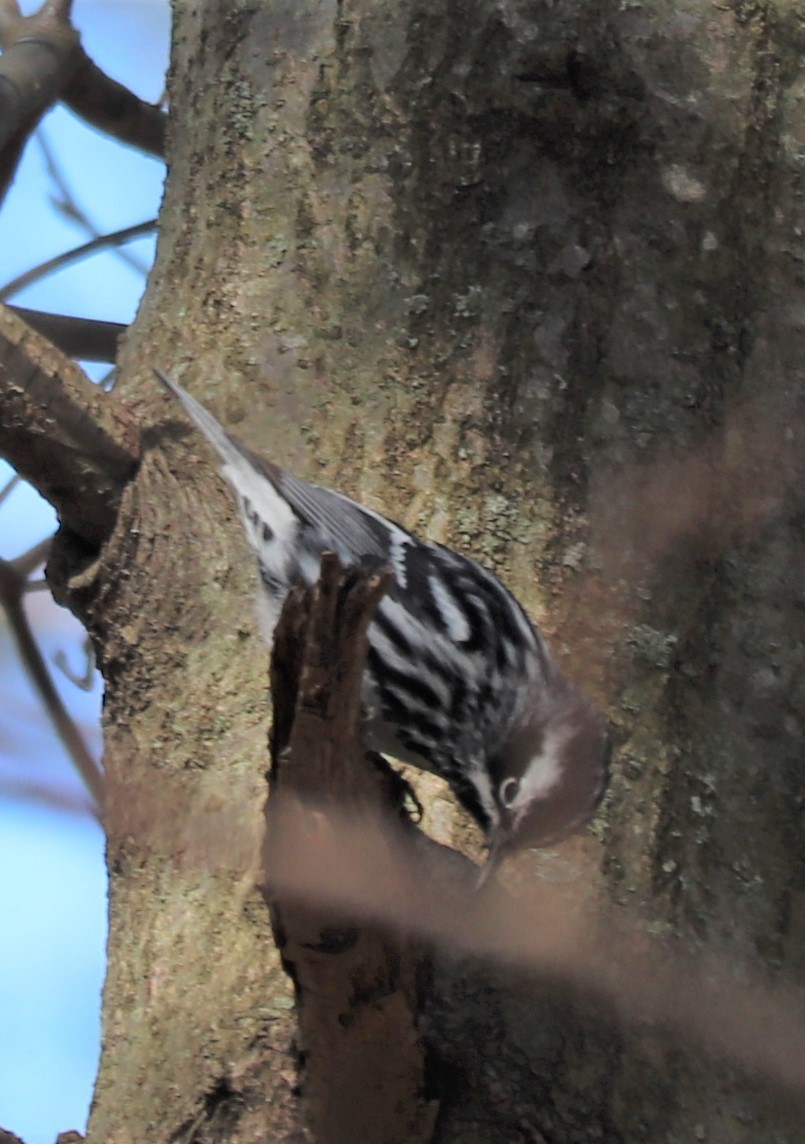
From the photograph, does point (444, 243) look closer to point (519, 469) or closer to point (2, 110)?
point (519, 469)

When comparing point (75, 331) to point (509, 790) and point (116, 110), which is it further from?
point (509, 790)

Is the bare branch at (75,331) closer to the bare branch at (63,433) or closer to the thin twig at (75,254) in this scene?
the thin twig at (75,254)

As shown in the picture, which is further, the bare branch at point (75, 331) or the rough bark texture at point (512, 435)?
the bare branch at point (75, 331)

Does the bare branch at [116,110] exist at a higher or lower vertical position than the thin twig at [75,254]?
higher

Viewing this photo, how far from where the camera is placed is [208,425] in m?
1.47

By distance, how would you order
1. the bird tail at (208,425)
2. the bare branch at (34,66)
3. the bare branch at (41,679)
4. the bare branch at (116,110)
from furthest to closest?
the bare branch at (116,110)
the bare branch at (34,66)
the bird tail at (208,425)
the bare branch at (41,679)

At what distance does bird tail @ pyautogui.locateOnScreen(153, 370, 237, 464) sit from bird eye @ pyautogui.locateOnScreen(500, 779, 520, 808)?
0.44m

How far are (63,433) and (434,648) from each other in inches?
17.9

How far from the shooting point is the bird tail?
145cm

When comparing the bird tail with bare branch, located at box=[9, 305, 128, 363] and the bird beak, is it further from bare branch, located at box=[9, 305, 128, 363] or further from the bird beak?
bare branch, located at box=[9, 305, 128, 363]

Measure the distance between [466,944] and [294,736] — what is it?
13.2 inches

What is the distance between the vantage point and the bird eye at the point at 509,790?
1.28 meters

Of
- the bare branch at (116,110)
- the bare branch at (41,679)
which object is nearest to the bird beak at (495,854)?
the bare branch at (41,679)

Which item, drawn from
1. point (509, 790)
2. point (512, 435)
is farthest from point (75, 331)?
point (509, 790)
